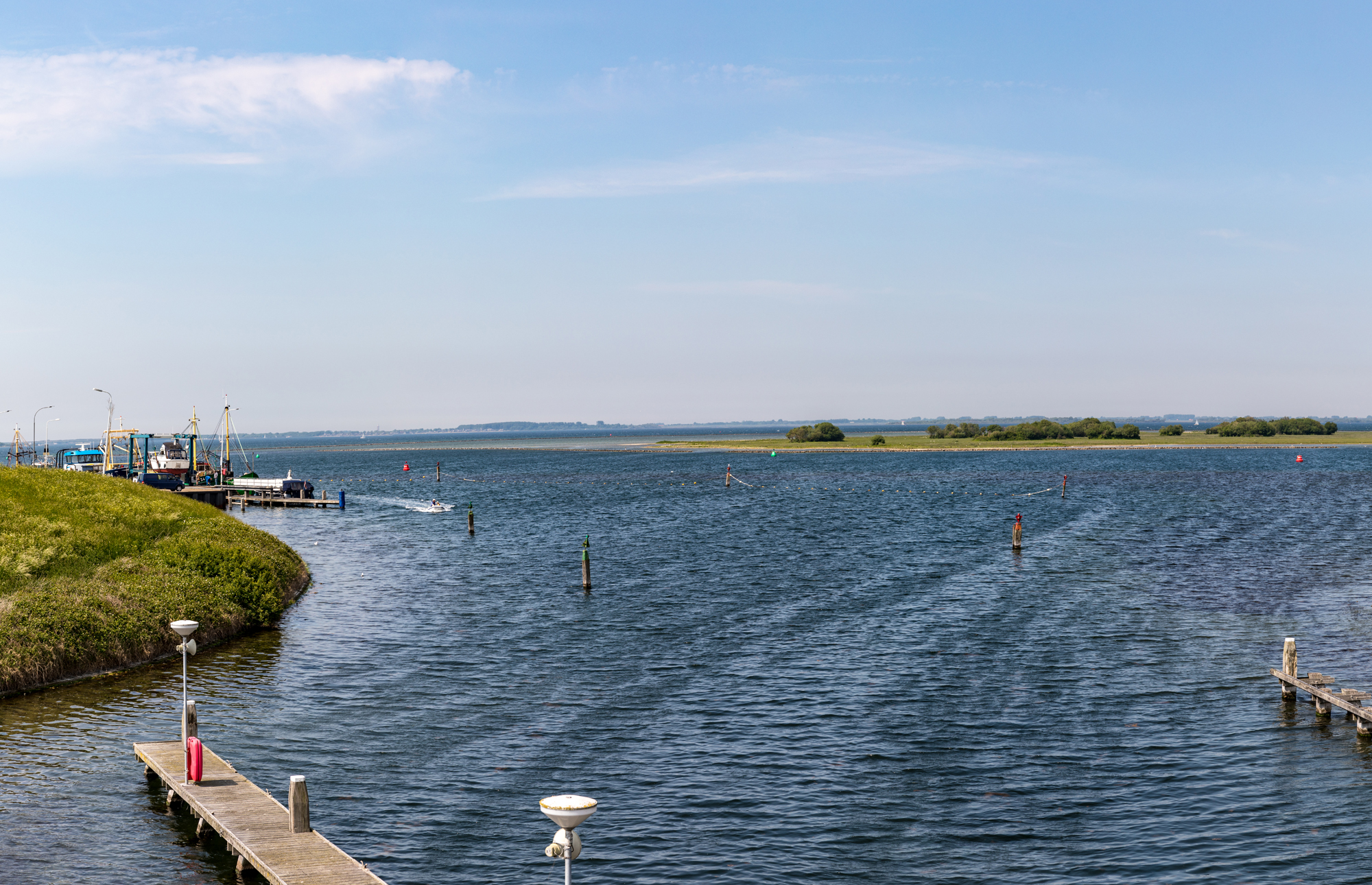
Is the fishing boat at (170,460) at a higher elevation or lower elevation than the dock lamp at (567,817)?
higher

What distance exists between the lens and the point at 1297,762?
98.6ft

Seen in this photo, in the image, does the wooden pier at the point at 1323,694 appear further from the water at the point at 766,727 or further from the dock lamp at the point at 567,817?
the dock lamp at the point at 567,817

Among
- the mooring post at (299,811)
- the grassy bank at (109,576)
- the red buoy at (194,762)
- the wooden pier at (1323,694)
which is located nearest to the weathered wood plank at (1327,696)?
the wooden pier at (1323,694)

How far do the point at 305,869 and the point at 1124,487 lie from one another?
5558 inches

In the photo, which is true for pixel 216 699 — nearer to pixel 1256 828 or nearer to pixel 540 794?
pixel 540 794

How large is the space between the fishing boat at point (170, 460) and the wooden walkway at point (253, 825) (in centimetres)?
11906

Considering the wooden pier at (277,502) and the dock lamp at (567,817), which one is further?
the wooden pier at (277,502)

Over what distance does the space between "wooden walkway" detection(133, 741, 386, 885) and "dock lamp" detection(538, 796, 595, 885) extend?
646 centimetres

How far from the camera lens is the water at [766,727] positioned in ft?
80.4

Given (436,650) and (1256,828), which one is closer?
(1256,828)

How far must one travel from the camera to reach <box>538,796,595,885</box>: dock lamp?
15.6 metres

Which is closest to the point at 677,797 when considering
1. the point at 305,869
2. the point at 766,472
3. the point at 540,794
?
the point at 540,794

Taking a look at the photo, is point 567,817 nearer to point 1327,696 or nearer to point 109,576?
point 1327,696

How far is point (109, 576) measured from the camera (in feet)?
149
